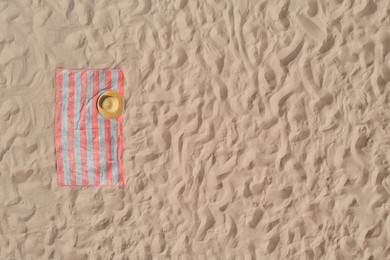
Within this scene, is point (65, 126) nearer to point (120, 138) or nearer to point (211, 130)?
point (120, 138)

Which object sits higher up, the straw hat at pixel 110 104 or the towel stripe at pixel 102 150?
the straw hat at pixel 110 104

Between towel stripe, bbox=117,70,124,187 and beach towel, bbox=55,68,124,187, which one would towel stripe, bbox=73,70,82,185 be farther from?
towel stripe, bbox=117,70,124,187

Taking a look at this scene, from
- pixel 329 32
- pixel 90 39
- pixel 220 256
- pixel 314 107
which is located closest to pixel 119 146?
pixel 90 39

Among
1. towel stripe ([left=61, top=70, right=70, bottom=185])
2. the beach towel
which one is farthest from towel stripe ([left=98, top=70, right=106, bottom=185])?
towel stripe ([left=61, top=70, right=70, bottom=185])

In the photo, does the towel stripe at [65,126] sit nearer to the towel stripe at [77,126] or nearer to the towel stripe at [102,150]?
the towel stripe at [77,126]

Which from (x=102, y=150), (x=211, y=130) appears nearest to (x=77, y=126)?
(x=102, y=150)

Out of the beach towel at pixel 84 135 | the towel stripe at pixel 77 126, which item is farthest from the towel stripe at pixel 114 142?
the towel stripe at pixel 77 126
